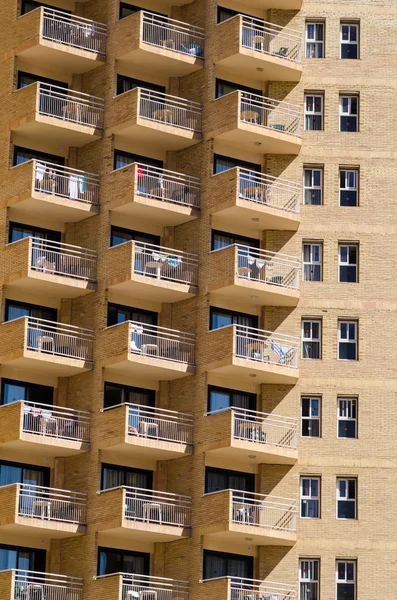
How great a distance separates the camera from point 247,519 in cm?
8538

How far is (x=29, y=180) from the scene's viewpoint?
87.2 meters

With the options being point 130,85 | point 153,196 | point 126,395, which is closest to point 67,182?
point 153,196

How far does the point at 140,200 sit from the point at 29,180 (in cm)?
458

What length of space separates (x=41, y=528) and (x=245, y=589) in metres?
8.35

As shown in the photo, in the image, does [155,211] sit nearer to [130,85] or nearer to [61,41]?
[130,85]

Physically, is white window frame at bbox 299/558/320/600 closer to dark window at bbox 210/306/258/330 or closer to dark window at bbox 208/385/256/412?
dark window at bbox 208/385/256/412

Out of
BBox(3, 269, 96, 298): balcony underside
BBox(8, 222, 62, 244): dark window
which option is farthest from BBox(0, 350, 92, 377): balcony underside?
BBox(8, 222, 62, 244): dark window

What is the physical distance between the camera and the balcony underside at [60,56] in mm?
88938

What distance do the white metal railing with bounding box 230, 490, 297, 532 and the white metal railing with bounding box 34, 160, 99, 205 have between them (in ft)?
44.7

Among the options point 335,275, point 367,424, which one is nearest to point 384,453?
point 367,424

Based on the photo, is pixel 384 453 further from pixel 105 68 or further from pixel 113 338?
pixel 105 68

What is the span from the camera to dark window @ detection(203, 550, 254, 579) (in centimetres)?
8625

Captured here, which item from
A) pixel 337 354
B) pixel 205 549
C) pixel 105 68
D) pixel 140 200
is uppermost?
pixel 105 68

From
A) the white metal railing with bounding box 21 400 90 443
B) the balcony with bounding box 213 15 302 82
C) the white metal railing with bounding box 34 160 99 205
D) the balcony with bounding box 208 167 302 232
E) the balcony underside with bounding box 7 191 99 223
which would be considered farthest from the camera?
the balcony with bounding box 213 15 302 82
